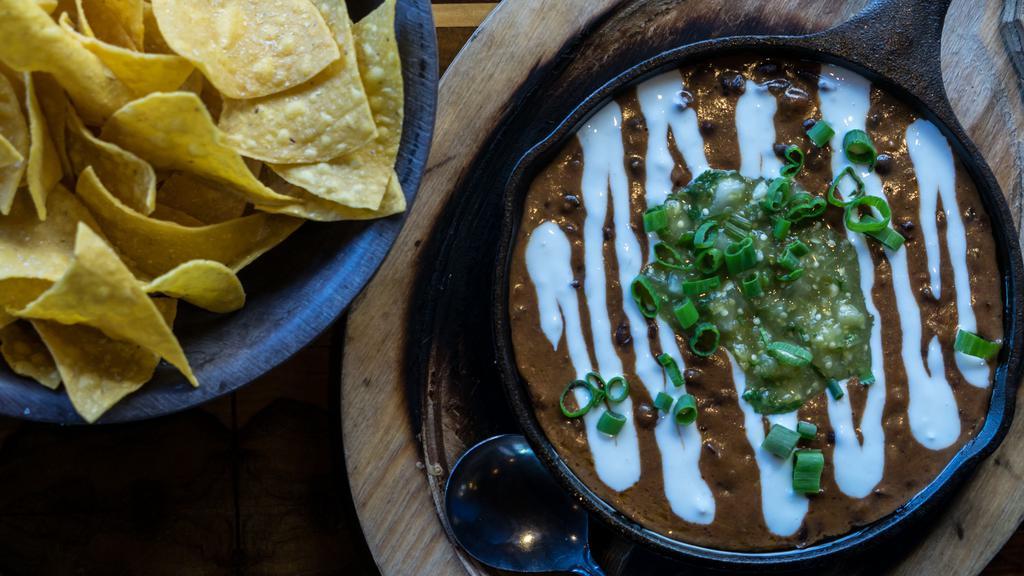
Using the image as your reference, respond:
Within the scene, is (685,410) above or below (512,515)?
above

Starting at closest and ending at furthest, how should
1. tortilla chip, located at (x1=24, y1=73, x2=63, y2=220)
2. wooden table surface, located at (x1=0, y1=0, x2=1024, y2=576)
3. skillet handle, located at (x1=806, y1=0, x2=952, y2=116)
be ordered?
tortilla chip, located at (x1=24, y1=73, x2=63, y2=220) → skillet handle, located at (x1=806, y1=0, x2=952, y2=116) → wooden table surface, located at (x1=0, y1=0, x2=1024, y2=576)

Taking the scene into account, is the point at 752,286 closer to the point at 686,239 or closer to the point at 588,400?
the point at 686,239

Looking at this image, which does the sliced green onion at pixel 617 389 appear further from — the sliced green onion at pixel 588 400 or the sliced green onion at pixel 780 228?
the sliced green onion at pixel 780 228

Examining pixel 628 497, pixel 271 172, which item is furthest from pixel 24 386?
pixel 628 497

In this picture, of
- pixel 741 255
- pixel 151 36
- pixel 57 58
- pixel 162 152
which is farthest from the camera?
pixel 741 255

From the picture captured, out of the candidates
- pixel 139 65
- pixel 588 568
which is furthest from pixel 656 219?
pixel 139 65

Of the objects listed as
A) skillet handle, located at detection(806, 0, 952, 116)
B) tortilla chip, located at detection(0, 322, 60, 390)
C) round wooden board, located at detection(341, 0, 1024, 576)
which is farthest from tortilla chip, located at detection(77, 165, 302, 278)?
skillet handle, located at detection(806, 0, 952, 116)

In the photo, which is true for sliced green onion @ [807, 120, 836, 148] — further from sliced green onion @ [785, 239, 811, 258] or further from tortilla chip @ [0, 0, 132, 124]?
tortilla chip @ [0, 0, 132, 124]
